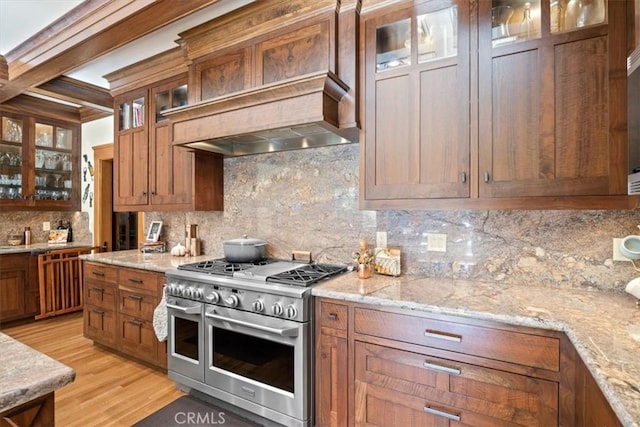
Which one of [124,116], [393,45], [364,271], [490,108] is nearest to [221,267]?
[364,271]

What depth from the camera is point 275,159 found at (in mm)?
2770

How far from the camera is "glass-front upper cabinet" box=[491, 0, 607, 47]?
1.49m

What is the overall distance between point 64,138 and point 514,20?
17.3 feet

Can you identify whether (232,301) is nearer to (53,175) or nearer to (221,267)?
(221,267)

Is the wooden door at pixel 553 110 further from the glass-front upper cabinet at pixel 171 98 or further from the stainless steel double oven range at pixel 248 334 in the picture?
the glass-front upper cabinet at pixel 171 98

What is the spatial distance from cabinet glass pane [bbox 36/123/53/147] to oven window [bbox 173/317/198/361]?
11.8 ft

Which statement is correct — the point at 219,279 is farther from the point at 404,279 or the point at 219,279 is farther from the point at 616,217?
the point at 616,217

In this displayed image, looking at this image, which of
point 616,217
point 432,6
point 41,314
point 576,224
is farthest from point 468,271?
point 41,314

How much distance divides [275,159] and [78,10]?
66.8 inches

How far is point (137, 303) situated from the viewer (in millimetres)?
2684

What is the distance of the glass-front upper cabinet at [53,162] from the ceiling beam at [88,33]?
1.45 m

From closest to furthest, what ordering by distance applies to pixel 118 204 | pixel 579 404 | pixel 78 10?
1. pixel 579 404
2. pixel 78 10
3. pixel 118 204

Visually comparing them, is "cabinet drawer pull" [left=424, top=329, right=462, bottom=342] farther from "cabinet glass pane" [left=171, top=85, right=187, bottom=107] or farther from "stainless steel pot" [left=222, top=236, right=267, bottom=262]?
"cabinet glass pane" [left=171, top=85, right=187, bottom=107]

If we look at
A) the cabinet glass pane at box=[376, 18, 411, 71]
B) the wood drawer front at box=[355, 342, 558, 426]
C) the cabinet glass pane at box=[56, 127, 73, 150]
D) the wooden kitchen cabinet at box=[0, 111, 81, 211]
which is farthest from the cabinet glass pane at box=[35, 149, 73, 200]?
the wood drawer front at box=[355, 342, 558, 426]
